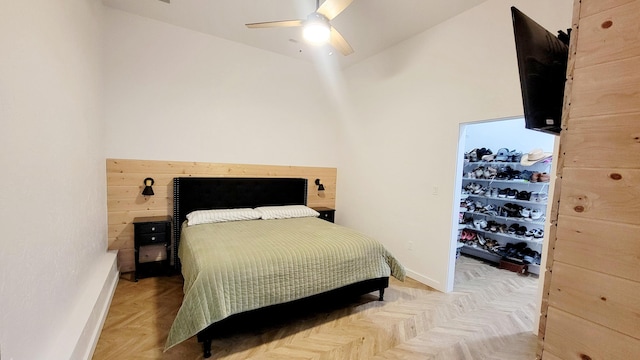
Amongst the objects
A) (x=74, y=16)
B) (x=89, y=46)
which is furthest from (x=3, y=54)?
(x=89, y=46)

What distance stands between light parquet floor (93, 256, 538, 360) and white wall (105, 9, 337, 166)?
1.74 meters

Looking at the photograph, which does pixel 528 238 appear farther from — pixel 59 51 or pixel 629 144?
pixel 59 51

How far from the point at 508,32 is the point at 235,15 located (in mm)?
2842

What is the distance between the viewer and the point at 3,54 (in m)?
1.08

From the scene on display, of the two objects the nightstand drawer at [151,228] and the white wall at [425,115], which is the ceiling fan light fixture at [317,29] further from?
the nightstand drawer at [151,228]

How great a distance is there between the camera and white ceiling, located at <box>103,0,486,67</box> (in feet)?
8.88

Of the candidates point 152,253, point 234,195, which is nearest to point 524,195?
point 234,195

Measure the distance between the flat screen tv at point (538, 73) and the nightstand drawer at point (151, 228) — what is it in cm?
348

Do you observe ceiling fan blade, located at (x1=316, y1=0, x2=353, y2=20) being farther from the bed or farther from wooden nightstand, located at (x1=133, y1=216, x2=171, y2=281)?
wooden nightstand, located at (x1=133, y1=216, x2=171, y2=281)

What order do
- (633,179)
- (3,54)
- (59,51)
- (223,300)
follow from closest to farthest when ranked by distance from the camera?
(633,179) < (3,54) < (59,51) < (223,300)

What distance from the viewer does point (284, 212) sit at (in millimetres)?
3617

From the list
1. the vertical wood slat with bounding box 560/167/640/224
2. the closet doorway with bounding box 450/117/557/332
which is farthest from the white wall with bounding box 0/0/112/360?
the closet doorway with bounding box 450/117/557/332

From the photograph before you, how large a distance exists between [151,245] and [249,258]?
6.21ft

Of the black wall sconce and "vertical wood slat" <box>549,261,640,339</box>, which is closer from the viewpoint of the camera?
"vertical wood slat" <box>549,261,640,339</box>
